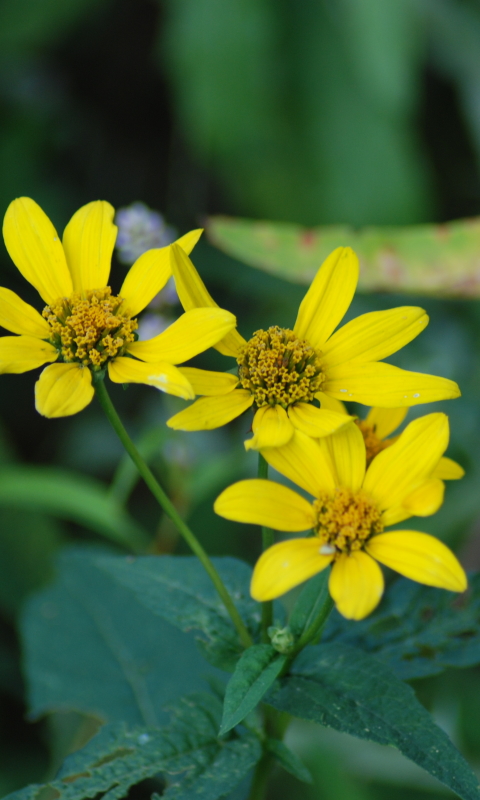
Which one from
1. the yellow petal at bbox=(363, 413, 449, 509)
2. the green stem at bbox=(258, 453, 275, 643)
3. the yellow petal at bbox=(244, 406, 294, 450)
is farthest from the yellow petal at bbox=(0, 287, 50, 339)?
the yellow petal at bbox=(363, 413, 449, 509)

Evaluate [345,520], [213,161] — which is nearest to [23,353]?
[345,520]

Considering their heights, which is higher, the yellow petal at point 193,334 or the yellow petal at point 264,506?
the yellow petal at point 193,334

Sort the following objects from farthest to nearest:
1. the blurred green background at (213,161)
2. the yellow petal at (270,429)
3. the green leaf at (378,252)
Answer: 1. the blurred green background at (213,161)
2. the green leaf at (378,252)
3. the yellow petal at (270,429)

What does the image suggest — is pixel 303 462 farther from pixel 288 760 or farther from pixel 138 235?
pixel 138 235

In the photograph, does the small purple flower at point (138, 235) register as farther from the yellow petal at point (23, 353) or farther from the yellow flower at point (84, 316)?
the yellow petal at point (23, 353)

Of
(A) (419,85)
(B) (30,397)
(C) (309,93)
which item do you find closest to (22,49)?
(C) (309,93)

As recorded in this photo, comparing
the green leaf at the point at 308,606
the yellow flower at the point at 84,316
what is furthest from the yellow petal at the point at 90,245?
the green leaf at the point at 308,606

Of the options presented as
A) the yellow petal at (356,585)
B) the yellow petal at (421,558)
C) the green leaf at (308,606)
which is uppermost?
the yellow petal at (421,558)

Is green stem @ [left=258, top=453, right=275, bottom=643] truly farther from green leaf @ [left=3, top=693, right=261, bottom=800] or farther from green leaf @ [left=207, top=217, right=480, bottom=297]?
green leaf @ [left=207, top=217, right=480, bottom=297]
